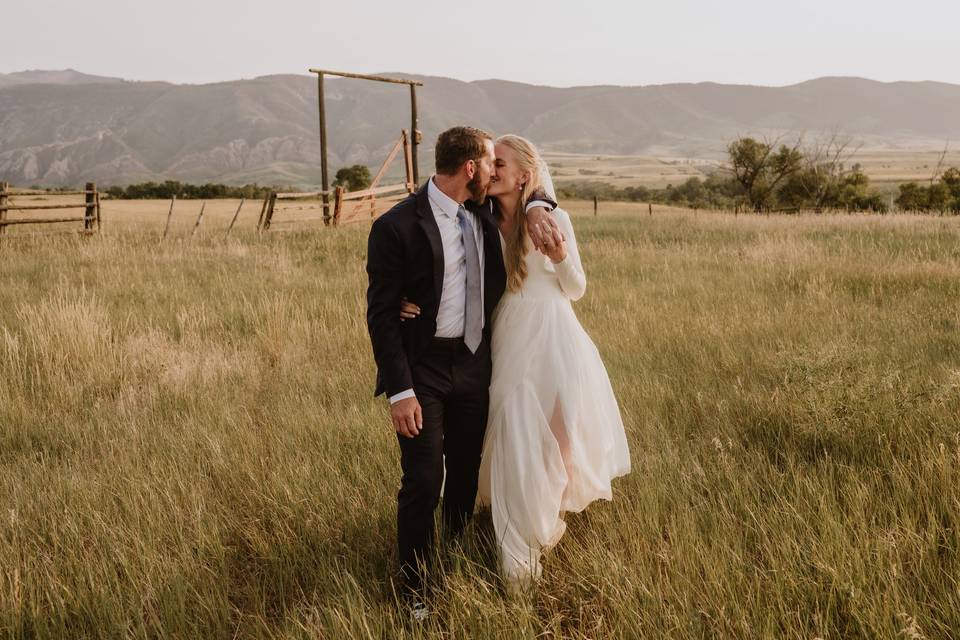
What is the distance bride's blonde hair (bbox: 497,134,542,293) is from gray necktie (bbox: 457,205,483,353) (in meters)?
0.22

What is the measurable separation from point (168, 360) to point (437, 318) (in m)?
4.09

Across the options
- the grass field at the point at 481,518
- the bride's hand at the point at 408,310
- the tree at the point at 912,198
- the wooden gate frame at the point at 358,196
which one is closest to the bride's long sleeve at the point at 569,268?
the bride's hand at the point at 408,310

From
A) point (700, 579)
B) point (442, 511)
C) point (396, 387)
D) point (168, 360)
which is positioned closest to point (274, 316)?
point (168, 360)

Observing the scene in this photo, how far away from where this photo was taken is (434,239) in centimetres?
254

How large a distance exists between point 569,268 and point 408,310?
2.36 ft

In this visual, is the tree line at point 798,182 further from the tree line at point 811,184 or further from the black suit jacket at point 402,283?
the black suit jacket at point 402,283

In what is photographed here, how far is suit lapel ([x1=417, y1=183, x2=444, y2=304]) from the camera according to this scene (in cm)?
254

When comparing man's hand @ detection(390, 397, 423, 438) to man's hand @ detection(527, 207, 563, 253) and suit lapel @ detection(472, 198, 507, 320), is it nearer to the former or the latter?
suit lapel @ detection(472, 198, 507, 320)

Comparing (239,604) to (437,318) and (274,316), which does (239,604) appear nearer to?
(437,318)

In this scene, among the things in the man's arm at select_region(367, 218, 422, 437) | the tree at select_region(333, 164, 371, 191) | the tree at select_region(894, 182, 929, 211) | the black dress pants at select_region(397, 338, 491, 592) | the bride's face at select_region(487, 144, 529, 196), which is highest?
the tree at select_region(333, 164, 371, 191)

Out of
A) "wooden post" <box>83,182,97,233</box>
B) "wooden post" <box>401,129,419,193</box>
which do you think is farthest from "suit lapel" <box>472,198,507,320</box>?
"wooden post" <box>83,182,97,233</box>

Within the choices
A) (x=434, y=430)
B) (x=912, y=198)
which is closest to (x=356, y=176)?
(x=912, y=198)

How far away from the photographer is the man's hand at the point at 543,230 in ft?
8.57

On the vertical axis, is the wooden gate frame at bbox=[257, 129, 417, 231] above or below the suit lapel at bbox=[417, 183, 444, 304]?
above
